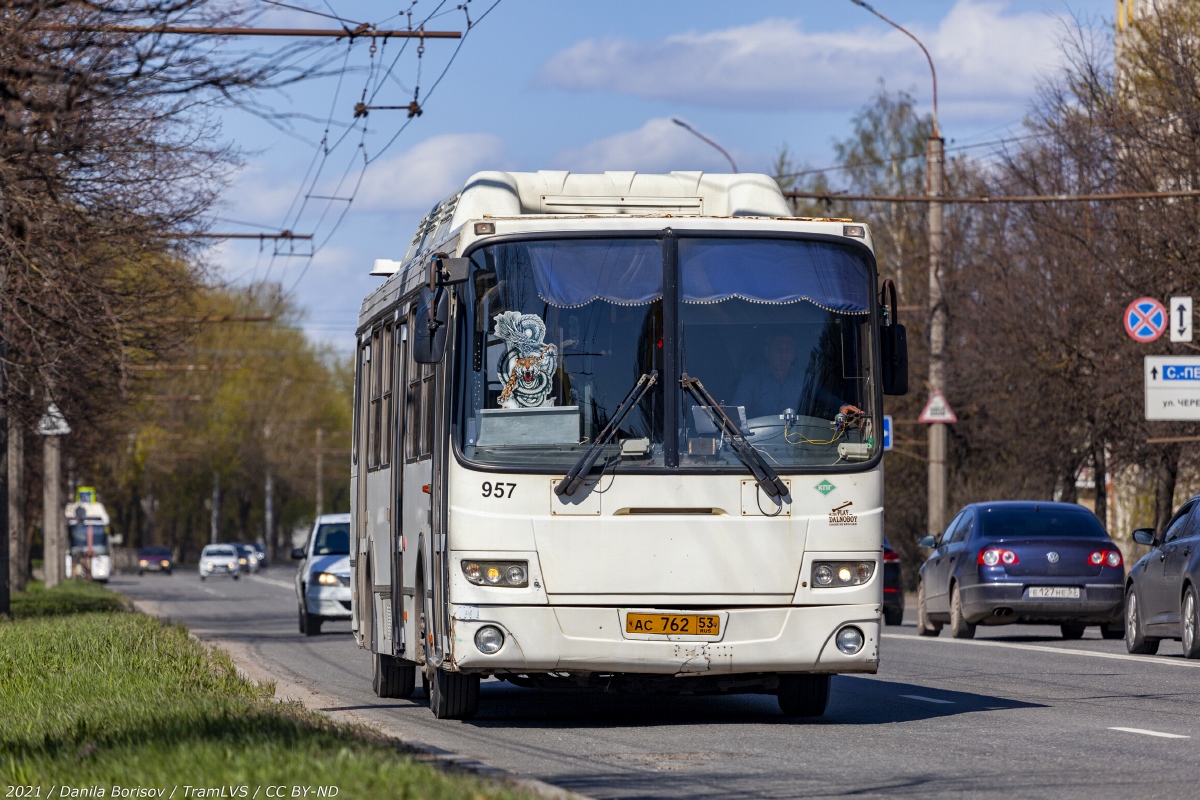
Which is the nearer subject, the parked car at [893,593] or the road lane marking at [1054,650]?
the road lane marking at [1054,650]

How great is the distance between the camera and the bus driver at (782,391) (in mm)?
12109

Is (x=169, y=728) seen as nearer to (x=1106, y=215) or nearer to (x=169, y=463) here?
(x=1106, y=215)

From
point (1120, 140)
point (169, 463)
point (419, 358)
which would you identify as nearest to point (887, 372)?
point (419, 358)

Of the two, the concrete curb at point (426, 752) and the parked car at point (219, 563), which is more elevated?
the concrete curb at point (426, 752)

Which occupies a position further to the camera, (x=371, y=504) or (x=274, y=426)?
(x=274, y=426)

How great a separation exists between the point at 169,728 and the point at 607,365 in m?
3.55

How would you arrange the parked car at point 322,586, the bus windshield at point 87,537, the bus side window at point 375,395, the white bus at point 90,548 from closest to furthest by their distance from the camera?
the bus side window at point 375,395 < the parked car at point 322,586 < the white bus at point 90,548 < the bus windshield at point 87,537

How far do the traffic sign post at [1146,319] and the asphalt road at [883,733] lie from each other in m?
9.78

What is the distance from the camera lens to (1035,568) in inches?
880

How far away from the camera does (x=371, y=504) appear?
1573 centimetres

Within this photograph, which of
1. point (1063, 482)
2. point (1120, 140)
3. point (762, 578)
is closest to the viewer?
point (762, 578)

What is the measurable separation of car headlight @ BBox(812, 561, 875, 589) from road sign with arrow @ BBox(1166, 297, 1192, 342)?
16902 millimetres

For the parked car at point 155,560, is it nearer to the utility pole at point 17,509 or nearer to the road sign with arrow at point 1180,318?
the utility pole at point 17,509

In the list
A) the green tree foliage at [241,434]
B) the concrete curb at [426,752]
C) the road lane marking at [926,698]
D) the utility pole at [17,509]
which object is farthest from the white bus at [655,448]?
the green tree foliage at [241,434]
